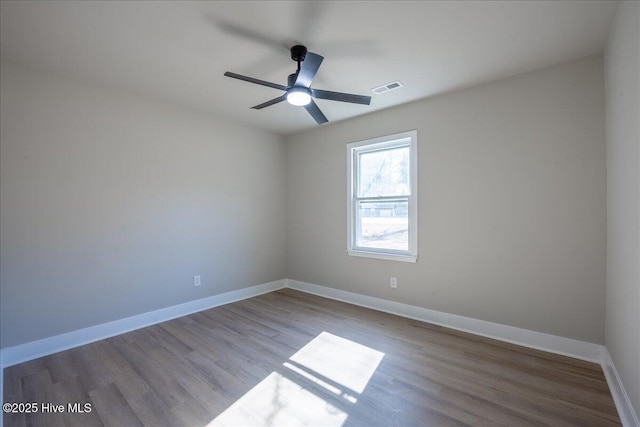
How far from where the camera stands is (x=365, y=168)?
13.2 ft

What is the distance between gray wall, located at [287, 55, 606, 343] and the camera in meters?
2.44

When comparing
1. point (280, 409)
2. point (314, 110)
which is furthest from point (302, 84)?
point (280, 409)

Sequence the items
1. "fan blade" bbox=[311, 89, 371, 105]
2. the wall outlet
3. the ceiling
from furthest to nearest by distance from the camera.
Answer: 1. the wall outlet
2. "fan blade" bbox=[311, 89, 371, 105]
3. the ceiling

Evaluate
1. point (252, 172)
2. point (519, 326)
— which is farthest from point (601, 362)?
point (252, 172)

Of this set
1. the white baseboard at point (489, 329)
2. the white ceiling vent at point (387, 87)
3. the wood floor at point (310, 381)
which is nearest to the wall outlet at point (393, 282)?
the white baseboard at point (489, 329)

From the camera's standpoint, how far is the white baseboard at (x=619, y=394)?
166 centimetres

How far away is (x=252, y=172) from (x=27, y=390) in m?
3.20

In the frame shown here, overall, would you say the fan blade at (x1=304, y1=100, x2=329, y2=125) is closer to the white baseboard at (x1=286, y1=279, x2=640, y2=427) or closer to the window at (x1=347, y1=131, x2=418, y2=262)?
the window at (x1=347, y1=131, x2=418, y2=262)

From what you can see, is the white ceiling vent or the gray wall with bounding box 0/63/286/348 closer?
the gray wall with bounding box 0/63/286/348

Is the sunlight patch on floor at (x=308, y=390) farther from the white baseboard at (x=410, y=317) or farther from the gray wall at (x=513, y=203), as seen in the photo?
the gray wall at (x=513, y=203)

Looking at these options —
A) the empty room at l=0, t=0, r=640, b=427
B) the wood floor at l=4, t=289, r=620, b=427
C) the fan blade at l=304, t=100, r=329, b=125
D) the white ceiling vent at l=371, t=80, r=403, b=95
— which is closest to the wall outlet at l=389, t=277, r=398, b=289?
the empty room at l=0, t=0, r=640, b=427

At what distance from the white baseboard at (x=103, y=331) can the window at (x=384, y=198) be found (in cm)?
199

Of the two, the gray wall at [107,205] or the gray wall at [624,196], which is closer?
the gray wall at [624,196]

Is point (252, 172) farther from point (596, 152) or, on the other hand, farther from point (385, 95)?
point (596, 152)
